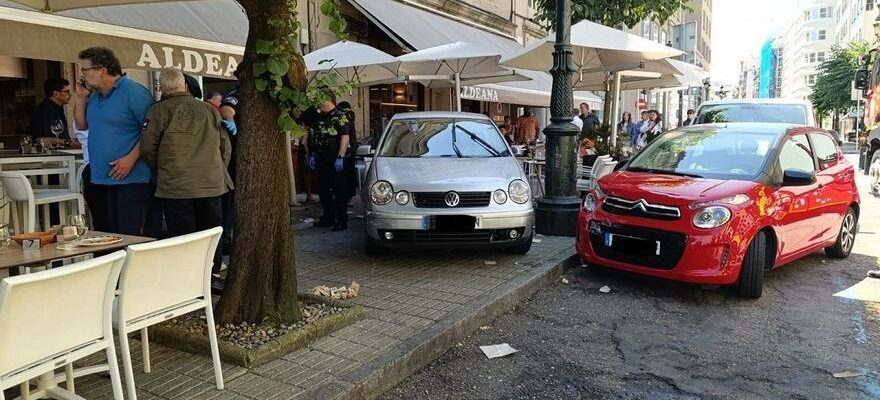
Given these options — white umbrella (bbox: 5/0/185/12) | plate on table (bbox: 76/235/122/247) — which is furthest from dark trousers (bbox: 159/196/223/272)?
white umbrella (bbox: 5/0/185/12)

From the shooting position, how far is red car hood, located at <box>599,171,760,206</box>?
5324mm

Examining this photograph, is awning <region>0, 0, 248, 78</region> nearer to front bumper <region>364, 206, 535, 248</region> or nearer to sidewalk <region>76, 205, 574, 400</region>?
sidewalk <region>76, 205, 574, 400</region>

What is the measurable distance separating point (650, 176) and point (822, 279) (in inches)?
81.1

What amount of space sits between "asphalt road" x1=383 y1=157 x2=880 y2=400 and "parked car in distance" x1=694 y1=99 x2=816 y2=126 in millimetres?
4652

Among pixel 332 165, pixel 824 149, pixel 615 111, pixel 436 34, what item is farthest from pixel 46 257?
pixel 436 34

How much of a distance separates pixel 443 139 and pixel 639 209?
246 centimetres

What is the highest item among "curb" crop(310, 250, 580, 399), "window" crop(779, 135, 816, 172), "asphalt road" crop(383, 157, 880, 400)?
"window" crop(779, 135, 816, 172)

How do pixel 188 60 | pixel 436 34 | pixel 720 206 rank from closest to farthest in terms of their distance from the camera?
pixel 720 206, pixel 188 60, pixel 436 34

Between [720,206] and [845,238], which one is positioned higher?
[720,206]

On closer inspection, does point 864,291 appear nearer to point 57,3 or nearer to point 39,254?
point 39,254

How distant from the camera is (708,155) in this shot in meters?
6.20

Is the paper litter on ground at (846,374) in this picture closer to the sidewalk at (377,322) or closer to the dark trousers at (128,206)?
the sidewalk at (377,322)

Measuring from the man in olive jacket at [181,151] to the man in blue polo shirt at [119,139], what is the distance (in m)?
0.13

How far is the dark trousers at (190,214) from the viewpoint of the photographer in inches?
182
